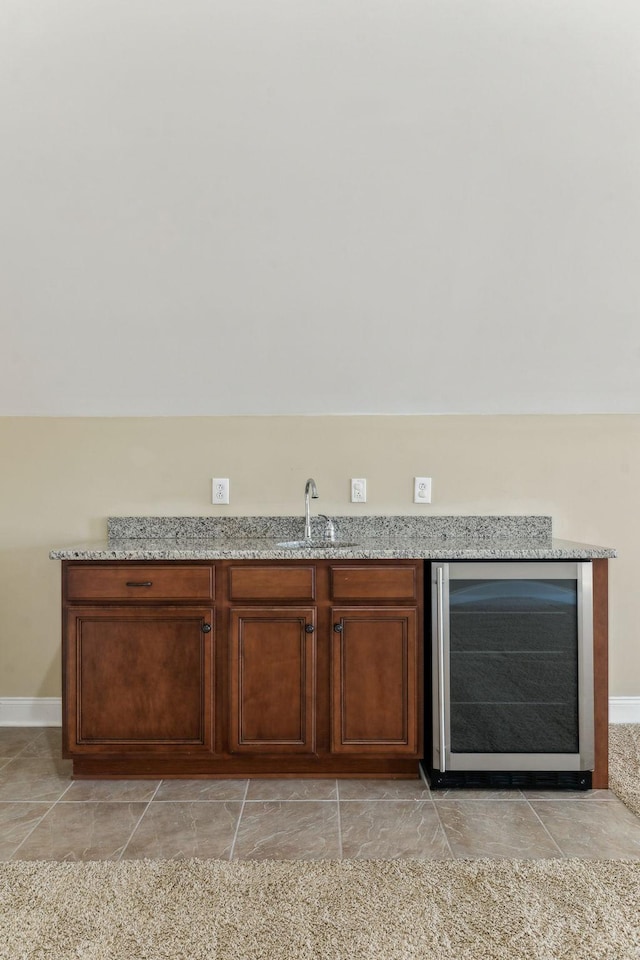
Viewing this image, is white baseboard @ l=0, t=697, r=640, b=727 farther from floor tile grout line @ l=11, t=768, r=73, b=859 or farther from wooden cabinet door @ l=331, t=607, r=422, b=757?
wooden cabinet door @ l=331, t=607, r=422, b=757

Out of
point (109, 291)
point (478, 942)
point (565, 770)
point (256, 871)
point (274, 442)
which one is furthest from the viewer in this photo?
point (274, 442)

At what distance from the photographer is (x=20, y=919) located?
5.51ft

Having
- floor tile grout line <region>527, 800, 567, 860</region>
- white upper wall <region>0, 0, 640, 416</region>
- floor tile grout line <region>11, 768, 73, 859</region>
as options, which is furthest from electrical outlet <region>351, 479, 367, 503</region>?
floor tile grout line <region>11, 768, 73, 859</region>

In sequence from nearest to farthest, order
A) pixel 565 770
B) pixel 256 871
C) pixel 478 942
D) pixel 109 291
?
pixel 478 942 < pixel 256 871 < pixel 565 770 < pixel 109 291

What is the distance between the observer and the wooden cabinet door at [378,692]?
7.88ft

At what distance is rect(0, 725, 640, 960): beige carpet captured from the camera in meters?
1.57

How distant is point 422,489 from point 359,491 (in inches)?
12.0

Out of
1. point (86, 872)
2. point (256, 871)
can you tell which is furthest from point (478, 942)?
point (86, 872)

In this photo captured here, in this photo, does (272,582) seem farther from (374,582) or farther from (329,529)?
(329,529)

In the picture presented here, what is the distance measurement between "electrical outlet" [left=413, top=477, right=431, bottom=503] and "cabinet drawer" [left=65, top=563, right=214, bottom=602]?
1.10 metres

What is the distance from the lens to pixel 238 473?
303cm

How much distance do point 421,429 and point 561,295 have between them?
2.79 ft

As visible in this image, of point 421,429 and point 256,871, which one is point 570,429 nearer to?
point 421,429

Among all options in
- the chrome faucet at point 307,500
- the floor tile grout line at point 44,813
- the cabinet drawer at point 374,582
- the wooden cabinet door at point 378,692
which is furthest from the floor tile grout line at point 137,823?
the chrome faucet at point 307,500
